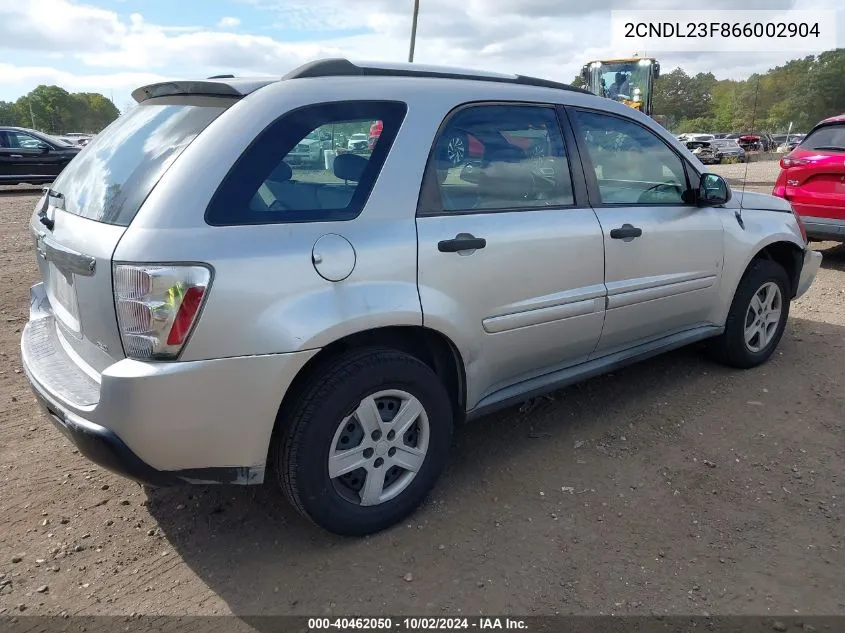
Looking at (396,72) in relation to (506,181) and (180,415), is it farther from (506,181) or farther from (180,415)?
(180,415)

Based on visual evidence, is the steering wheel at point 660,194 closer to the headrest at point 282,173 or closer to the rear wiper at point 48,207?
the headrest at point 282,173

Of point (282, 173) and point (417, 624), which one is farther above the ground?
point (282, 173)

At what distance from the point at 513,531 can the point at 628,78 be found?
21033mm

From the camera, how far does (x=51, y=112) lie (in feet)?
322

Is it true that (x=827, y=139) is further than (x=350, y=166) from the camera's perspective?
Yes

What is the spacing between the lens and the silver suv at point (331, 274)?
7.25ft

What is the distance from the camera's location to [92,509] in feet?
9.51

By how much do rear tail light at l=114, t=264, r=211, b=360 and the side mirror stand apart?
2.86m

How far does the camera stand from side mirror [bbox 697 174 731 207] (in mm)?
3801

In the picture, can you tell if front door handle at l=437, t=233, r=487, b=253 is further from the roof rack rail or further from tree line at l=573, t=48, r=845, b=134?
tree line at l=573, t=48, r=845, b=134

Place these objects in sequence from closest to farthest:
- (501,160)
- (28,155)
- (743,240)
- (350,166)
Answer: (350,166) → (501,160) → (743,240) → (28,155)

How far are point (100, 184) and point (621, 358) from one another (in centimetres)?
265

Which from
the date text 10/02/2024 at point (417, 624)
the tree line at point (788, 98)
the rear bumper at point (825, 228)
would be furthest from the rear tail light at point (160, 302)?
the tree line at point (788, 98)

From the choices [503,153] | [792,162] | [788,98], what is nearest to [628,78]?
[792,162]
